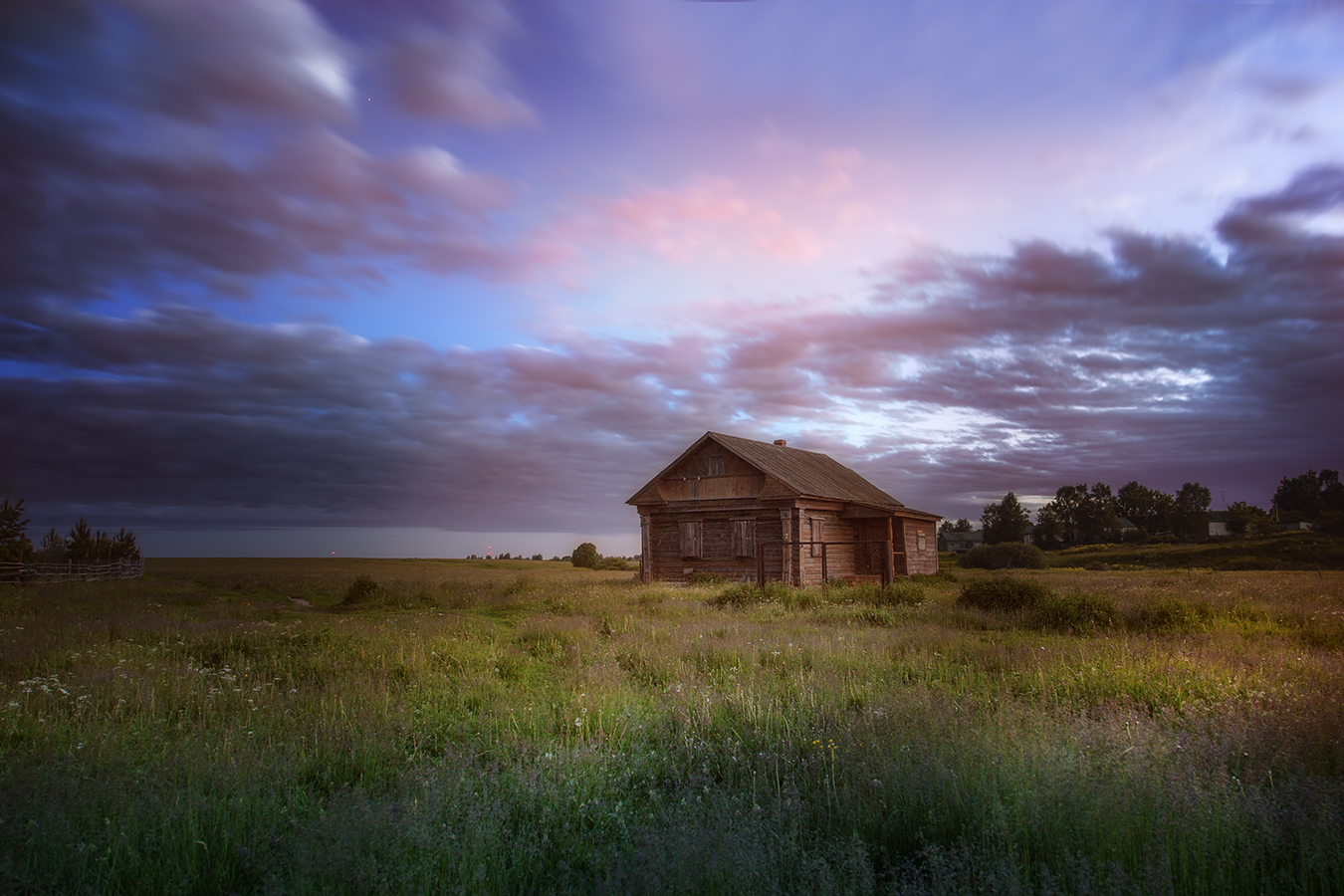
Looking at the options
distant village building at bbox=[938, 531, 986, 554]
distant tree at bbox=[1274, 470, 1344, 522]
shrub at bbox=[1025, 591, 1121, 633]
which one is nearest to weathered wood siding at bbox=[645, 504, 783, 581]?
shrub at bbox=[1025, 591, 1121, 633]

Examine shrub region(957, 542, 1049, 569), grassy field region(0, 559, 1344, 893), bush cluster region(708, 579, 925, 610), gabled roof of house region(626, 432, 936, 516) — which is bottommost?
shrub region(957, 542, 1049, 569)

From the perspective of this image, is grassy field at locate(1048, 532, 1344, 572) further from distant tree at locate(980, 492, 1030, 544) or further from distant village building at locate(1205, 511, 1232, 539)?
distant village building at locate(1205, 511, 1232, 539)

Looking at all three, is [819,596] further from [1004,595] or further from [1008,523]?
[1008,523]

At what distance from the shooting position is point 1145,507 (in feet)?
284

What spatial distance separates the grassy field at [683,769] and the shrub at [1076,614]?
7.71 feet

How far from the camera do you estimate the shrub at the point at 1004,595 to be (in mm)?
14500

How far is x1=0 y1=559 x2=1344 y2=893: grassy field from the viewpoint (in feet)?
11.1

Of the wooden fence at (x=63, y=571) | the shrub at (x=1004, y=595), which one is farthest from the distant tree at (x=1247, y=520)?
the wooden fence at (x=63, y=571)

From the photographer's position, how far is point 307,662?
30.4 feet

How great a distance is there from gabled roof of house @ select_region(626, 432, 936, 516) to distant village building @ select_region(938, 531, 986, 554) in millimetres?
63049

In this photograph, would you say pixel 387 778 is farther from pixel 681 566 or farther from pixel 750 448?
pixel 750 448

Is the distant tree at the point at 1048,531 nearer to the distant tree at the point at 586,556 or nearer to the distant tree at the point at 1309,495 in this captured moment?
the distant tree at the point at 1309,495

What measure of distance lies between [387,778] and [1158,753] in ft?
17.3

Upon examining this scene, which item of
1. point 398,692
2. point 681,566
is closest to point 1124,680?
point 398,692
